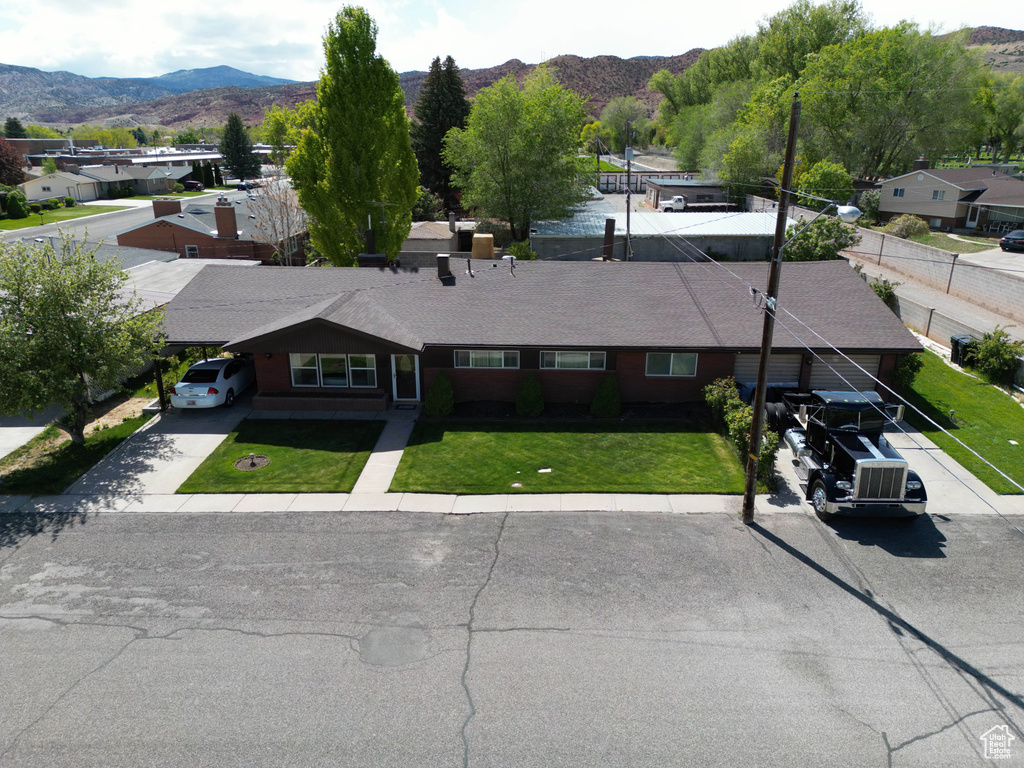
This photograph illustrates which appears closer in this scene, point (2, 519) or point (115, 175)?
point (2, 519)

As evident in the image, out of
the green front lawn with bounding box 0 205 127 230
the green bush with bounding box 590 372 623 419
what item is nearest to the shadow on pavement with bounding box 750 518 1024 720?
the green bush with bounding box 590 372 623 419

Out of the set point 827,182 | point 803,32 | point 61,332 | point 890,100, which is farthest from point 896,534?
point 803,32

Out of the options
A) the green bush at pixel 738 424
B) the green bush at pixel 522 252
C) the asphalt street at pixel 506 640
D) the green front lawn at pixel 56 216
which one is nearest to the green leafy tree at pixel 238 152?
the green front lawn at pixel 56 216

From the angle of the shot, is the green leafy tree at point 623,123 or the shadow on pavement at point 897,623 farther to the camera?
the green leafy tree at point 623,123

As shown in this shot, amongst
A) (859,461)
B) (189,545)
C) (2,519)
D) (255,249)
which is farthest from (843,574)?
(255,249)

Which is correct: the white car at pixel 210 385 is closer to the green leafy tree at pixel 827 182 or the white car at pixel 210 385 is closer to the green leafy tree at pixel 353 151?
the green leafy tree at pixel 353 151

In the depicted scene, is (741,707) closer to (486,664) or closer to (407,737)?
(486,664)
